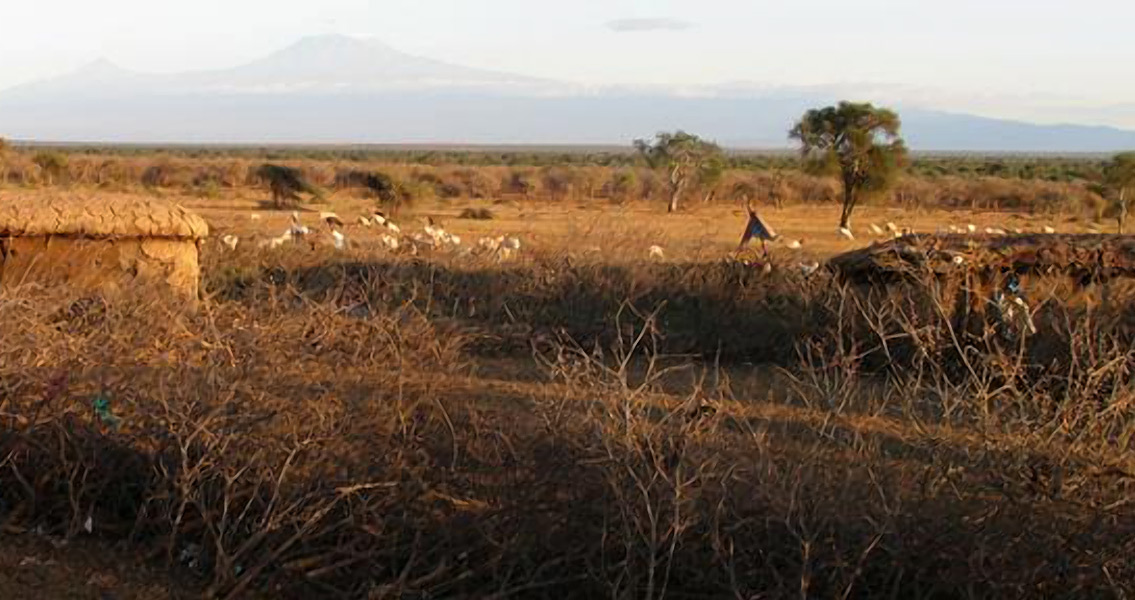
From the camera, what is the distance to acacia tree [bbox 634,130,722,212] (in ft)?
146

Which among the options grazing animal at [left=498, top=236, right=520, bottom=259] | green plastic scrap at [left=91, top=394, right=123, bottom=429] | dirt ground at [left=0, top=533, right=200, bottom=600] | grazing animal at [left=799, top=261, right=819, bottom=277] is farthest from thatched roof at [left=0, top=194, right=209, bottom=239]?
grazing animal at [left=799, top=261, right=819, bottom=277]

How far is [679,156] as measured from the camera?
4625 cm

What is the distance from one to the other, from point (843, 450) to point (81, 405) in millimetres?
3343

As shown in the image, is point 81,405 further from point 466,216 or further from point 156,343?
point 466,216

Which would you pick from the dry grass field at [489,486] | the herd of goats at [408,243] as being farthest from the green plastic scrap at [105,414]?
the herd of goats at [408,243]

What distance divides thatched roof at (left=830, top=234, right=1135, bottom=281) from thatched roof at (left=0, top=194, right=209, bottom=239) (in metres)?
5.95

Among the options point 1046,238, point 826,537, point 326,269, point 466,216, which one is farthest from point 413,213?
point 826,537

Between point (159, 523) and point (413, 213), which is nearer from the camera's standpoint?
point (159, 523)

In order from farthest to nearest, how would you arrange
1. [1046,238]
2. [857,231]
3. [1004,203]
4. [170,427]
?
[1004,203] < [857,231] < [1046,238] < [170,427]

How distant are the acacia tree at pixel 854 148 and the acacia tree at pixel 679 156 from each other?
852cm

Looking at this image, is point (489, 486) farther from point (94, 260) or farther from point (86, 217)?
point (86, 217)

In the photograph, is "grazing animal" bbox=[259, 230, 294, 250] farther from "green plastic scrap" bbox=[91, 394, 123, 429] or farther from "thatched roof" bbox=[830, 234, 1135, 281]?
"green plastic scrap" bbox=[91, 394, 123, 429]

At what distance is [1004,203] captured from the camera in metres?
47.1

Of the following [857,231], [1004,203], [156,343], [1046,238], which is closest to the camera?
[156,343]
